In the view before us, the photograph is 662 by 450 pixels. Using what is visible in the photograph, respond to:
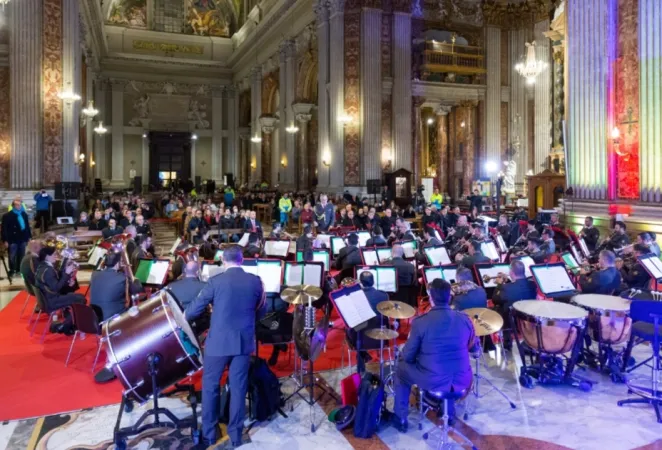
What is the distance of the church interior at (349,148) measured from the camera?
16.8ft

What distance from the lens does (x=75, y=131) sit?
59.1ft

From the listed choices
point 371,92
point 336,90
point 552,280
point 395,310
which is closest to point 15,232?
point 395,310

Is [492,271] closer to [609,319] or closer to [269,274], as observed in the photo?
[609,319]

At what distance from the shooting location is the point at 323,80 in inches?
933

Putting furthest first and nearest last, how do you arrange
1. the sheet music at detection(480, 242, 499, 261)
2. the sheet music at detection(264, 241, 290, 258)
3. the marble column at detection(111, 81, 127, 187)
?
the marble column at detection(111, 81, 127, 187), the sheet music at detection(264, 241, 290, 258), the sheet music at detection(480, 242, 499, 261)

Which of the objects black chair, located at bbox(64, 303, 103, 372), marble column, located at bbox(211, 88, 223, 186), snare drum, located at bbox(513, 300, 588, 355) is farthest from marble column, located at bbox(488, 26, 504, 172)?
black chair, located at bbox(64, 303, 103, 372)

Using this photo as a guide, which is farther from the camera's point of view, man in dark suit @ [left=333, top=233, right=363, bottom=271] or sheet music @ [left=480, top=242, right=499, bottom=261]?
sheet music @ [left=480, top=242, right=499, bottom=261]

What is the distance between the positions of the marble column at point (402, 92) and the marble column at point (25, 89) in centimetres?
1398

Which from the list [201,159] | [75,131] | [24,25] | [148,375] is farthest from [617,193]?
[201,159]

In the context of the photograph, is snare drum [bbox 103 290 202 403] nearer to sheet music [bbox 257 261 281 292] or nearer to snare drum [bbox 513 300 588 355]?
sheet music [bbox 257 261 281 292]

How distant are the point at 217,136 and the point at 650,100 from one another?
108ft

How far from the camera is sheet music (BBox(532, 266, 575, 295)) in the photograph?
6316mm

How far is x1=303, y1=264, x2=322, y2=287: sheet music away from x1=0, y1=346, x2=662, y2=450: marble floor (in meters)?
1.89

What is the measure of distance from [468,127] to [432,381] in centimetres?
2364
